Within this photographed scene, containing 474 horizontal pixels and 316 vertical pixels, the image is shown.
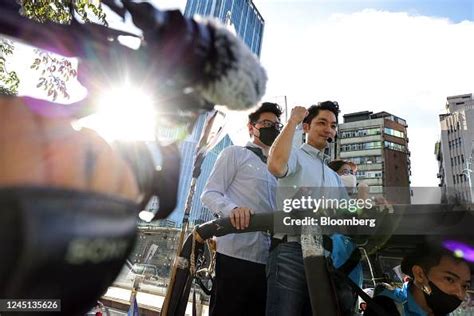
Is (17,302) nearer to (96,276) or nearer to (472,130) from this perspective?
(96,276)

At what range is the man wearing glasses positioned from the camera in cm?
215

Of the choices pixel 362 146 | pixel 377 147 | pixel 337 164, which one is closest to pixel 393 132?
pixel 377 147

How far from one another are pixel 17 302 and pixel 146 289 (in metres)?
12.7

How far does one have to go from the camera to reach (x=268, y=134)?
98.6 inches

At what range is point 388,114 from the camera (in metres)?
61.3

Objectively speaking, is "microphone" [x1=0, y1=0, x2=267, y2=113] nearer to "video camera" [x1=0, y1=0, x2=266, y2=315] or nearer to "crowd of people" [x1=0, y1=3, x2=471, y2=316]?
"video camera" [x1=0, y1=0, x2=266, y2=315]

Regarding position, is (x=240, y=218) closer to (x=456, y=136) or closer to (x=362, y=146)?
(x=362, y=146)

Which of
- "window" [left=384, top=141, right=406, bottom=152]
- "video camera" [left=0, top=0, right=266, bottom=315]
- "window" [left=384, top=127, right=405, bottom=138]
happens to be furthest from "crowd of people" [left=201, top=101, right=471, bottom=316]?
"window" [left=384, top=127, right=405, bottom=138]

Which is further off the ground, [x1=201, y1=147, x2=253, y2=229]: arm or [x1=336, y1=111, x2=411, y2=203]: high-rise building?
[x1=336, y1=111, x2=411, y2=203]: high-rise building

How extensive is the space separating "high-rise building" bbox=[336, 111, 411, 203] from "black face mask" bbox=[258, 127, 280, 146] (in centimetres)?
5713

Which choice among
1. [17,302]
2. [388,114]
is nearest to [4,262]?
[17,302]

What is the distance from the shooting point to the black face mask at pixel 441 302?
176 centimetres

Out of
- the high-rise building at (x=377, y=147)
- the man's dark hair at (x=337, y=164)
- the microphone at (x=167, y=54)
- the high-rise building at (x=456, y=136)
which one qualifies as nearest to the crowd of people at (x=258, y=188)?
the microphone at (x=167, y=54)

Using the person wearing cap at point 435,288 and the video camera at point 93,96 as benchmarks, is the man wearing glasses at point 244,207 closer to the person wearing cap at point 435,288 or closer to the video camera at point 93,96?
the person wearing cap at point 435,288
